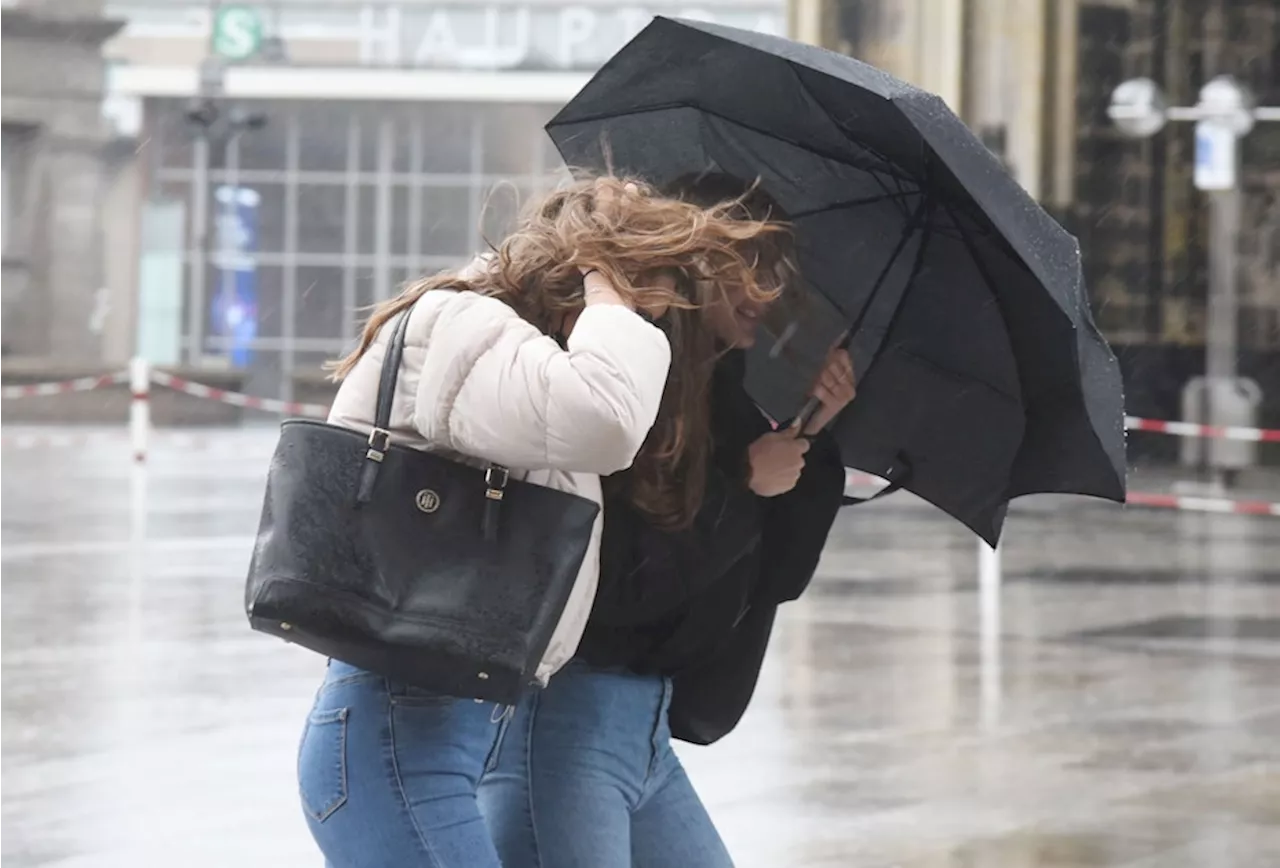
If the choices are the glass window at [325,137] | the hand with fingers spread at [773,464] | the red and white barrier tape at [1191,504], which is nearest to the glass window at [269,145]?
the glass window at [325,137]

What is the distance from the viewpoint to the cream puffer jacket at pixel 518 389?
294 cm

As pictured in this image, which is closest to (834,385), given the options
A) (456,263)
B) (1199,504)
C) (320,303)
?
(1199,504)

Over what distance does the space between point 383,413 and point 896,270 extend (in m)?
1.10

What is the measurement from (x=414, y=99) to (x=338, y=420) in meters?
50.4

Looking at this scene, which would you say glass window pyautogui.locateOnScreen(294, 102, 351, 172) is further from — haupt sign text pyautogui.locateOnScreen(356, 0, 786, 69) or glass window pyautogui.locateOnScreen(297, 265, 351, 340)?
haupt sign text pyautogui.locateOnScreen(356, 0, 786, 69)

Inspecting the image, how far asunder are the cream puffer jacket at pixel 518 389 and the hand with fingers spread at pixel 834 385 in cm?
72

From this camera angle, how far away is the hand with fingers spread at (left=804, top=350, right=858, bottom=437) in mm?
3736

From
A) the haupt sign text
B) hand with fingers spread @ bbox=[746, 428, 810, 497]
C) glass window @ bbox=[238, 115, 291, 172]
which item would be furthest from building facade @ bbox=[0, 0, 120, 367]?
hand with fingers spread @ bbox=[746, 428, 810, 497]

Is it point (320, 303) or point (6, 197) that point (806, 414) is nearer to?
point (6, 197)

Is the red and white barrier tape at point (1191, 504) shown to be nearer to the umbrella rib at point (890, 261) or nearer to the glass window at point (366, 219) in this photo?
the umbrella rib at point (890, 261)

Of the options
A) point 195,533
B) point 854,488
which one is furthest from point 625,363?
point 854,488

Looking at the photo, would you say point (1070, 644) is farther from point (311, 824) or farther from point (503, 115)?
point (503, 115)

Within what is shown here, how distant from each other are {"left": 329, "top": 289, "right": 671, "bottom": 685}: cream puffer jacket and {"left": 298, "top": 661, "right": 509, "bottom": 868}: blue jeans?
167 millimetres

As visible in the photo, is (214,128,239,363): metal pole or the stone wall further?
(214,128,239,363): metal pole
